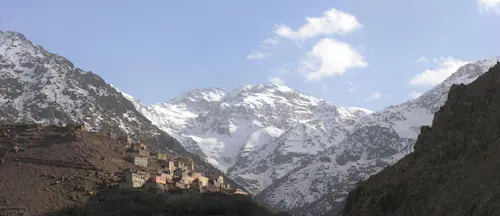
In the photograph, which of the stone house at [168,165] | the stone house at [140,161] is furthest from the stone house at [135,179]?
the stone house at [168,165]

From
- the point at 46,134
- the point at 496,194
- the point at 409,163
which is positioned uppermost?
the point at 46,134

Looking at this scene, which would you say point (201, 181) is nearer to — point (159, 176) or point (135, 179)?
point (159, 176)

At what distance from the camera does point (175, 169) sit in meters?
113

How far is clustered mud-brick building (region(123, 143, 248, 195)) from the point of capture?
9025 centimetres

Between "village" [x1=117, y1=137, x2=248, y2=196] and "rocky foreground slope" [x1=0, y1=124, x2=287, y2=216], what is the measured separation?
7.50 feet

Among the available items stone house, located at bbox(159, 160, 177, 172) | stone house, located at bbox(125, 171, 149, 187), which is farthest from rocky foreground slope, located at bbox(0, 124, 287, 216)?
stone house, located at bbox(159, 160, 177, 172)

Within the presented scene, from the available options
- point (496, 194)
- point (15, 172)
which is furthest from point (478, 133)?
point (15, 172)

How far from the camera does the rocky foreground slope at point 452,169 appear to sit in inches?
1973

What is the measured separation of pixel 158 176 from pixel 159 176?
0.57m

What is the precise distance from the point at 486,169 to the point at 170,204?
4326 cm

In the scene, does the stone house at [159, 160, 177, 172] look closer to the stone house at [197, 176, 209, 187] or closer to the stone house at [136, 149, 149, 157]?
the stone house at [136, 149, 149, 157]

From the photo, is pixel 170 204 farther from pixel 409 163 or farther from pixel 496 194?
pixel 496 194

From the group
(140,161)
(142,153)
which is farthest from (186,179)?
(142,153)

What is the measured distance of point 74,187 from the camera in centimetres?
8500
